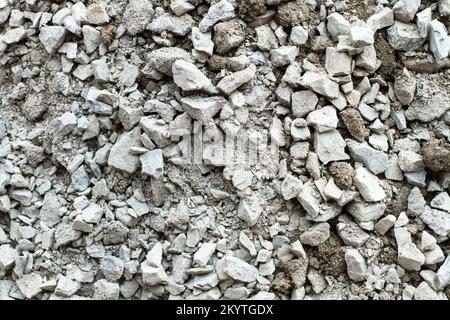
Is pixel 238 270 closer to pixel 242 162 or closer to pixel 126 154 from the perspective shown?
pixel 242 162

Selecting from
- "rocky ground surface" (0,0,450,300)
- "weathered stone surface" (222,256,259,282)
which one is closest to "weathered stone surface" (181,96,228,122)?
"rocky ground surface" (0,0,450,300)

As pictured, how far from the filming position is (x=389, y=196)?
2.69m

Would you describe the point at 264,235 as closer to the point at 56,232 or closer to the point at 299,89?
the point at 299,89

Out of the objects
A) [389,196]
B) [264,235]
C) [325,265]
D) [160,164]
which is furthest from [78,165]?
[389,196]

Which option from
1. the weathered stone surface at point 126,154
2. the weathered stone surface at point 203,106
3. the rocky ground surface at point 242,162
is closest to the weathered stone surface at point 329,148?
the rocky ground surface at point 242,162

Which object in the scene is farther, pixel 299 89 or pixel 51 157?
pixel 51 157

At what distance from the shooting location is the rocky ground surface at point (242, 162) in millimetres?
2627

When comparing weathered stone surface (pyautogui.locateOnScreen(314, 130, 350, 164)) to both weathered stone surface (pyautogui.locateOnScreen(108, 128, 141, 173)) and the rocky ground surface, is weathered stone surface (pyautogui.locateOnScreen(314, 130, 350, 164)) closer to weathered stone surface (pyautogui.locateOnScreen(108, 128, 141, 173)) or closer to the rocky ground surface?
the rocky ground surface

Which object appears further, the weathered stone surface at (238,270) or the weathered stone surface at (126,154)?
the weathered stone surface at (126,154)

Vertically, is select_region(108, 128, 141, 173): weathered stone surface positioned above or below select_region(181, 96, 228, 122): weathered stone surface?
below

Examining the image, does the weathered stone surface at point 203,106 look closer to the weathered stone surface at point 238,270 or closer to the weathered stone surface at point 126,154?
the weathered stone surface at point 126,154

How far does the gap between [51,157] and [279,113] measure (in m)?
1.07

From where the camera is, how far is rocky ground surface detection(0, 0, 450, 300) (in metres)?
2.63

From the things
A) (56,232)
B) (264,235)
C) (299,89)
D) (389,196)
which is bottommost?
(56,232)
